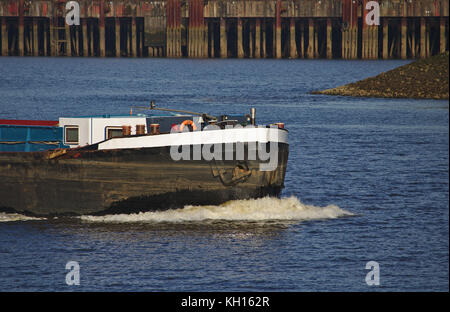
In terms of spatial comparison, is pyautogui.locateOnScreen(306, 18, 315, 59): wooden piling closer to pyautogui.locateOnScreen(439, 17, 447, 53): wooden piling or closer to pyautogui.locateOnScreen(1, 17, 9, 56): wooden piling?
pyautogui.locateOnScreen(439, 17, 447, 53): wooden piling

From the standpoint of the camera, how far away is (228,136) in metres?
31.7

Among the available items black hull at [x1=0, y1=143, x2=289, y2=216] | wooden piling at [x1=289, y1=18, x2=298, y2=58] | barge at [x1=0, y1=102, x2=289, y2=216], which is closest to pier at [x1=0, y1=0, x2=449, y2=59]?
wooden piling at [x1=289, y1=18, x2=298, y2=58]

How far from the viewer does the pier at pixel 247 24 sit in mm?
128125

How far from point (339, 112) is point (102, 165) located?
44.8 metres

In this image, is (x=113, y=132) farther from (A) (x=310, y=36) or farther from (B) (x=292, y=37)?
(A) (x=310, y=36)

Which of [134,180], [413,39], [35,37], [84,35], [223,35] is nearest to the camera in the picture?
[134,180]

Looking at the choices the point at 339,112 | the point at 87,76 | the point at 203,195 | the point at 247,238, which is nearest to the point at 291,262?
the point at 247,238

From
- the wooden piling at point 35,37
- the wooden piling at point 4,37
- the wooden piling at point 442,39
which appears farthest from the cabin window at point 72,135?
the wooden piling at point 4,37

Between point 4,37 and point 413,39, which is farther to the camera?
point 4,37

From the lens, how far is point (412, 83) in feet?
280

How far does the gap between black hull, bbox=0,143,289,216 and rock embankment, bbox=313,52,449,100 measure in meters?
51.9

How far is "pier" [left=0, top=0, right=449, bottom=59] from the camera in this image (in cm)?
12812

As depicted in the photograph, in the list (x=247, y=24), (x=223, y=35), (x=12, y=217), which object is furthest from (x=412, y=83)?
(x=247, y=24)

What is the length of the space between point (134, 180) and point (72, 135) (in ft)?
13.0
